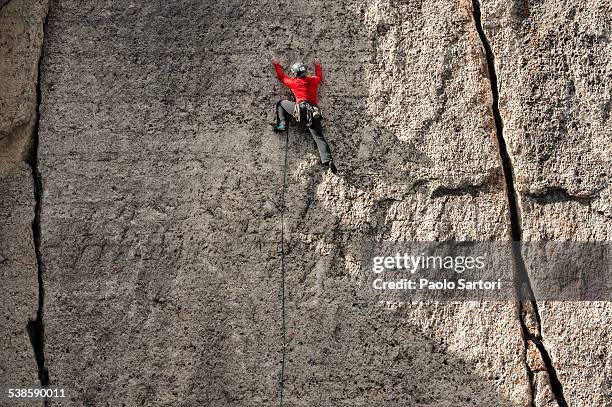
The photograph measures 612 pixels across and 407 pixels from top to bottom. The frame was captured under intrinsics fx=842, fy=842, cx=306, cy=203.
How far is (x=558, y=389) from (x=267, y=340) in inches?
55.2

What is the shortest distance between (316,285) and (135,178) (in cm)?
104

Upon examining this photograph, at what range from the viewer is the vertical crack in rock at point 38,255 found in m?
4.02

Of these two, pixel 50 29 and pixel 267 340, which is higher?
pixel 50 29

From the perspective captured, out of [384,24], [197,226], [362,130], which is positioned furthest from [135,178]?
[384,24]

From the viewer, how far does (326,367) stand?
4004 mm

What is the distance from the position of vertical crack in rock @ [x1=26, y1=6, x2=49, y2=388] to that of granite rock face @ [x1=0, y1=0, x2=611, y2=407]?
0.02 meters

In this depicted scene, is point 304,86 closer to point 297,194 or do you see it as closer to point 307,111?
point 307,111

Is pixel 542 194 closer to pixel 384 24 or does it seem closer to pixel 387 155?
pixel 387 155

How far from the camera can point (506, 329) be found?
159 inches

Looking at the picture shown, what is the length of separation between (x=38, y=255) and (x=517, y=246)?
234 centimetres

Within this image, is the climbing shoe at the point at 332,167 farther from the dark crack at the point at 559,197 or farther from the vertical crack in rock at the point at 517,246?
the dark crack at the point at 559,197

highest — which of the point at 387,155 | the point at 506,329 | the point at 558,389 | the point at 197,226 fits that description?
the point at 387,155

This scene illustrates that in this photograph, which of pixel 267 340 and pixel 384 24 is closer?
pixel 267 340

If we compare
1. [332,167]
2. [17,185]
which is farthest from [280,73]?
[17,185]
